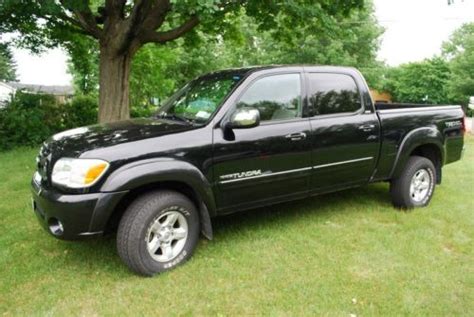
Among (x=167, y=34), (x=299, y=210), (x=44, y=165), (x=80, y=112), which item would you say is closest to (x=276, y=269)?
(x=299, y=210)

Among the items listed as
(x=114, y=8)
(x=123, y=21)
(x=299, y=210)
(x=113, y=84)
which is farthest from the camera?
(x=113, y=84)

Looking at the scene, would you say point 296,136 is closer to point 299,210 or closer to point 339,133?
point 339,133

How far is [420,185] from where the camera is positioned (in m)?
5.70

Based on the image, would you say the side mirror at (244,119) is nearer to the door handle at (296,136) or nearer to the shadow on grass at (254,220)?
the door handle at (296,136)

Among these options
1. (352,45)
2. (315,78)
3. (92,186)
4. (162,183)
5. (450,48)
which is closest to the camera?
(92,186)

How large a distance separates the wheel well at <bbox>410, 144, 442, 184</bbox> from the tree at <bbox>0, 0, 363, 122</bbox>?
4552 millimetres

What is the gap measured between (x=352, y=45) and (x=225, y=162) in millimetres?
28773

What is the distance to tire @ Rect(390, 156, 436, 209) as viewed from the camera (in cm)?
543

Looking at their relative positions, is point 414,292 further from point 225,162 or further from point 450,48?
point 450,48

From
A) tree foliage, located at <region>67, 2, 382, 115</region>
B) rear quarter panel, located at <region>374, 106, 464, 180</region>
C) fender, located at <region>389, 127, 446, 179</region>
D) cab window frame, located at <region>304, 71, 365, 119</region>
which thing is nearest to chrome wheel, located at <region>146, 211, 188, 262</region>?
cab window frame, located at <region>304, 71, 365, 119</region>

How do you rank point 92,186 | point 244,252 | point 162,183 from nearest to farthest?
point 92,186 → point 162,183 → point 244,252

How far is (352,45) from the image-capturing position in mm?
30266

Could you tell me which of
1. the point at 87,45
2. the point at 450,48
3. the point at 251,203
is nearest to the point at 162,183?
the point at 251,203

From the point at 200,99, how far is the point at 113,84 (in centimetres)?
541
